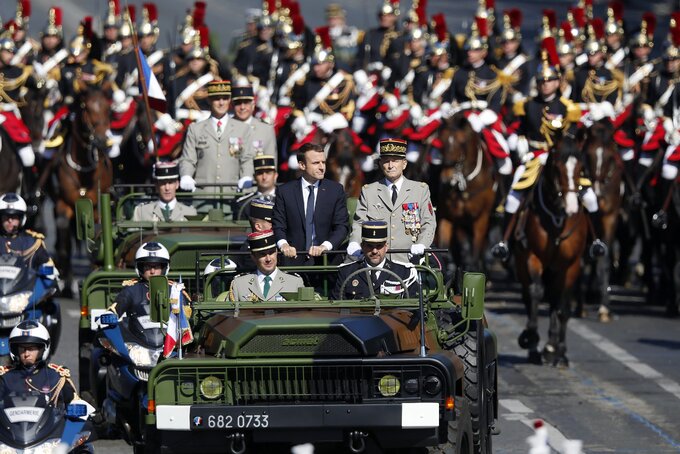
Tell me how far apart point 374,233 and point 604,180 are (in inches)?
501

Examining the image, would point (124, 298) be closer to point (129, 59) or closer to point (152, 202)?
point (152, 202)

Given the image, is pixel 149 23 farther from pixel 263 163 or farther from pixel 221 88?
pixel 263 163

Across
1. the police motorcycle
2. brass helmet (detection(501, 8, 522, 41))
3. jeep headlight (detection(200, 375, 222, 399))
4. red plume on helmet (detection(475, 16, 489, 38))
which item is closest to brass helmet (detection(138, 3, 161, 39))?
red plume on helmet (detection(475, 16, 489, 38))

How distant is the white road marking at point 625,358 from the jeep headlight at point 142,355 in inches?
235

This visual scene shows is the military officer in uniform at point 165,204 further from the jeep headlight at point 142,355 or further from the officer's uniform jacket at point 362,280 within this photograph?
the officer's uniform jacket at point 362,280

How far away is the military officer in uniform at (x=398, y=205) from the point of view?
16.9m

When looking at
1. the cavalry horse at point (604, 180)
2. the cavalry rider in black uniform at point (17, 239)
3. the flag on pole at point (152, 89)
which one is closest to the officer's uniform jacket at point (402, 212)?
the cavalry rider in black uniform at point (17, 239)

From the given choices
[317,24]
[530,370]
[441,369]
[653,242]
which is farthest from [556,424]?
[317,24]

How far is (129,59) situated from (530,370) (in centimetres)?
1298

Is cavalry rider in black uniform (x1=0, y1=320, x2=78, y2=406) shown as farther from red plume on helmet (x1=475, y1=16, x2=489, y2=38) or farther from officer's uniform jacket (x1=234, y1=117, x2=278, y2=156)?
red plume on helmet (x1=475, y1=16, x2=489, y2=38)

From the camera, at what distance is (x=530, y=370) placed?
2270 cm

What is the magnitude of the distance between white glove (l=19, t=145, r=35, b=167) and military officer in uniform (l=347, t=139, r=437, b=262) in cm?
1304

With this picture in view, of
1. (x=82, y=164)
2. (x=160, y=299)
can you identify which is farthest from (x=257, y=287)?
(x=82, y=164)

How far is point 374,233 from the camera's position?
50.4ft
